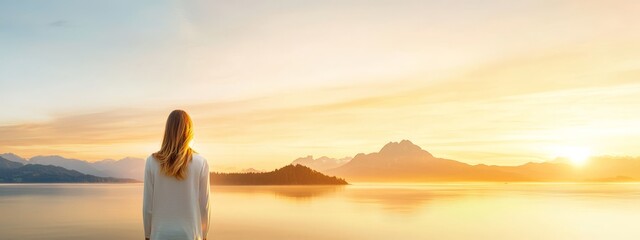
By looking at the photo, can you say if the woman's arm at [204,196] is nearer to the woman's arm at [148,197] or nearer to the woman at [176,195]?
the woman at [176,195]

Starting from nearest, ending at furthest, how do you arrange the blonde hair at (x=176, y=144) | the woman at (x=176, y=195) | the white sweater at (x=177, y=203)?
the blonde hair at (x=176, y=144)
the woman at (x=176, y=195)
the white sweater at (x=177, y=203)

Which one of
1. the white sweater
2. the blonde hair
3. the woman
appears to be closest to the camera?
the blonde hair

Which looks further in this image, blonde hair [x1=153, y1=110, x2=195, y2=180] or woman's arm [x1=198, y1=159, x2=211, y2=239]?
woman's arm [x1=198, y1=159, x2=211, y2=239]

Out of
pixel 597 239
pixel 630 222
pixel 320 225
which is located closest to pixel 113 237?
pixel 320 225

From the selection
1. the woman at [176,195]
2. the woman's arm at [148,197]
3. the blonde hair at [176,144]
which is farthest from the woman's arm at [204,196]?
the woman's arm at [148,197]

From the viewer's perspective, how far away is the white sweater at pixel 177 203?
686 cm

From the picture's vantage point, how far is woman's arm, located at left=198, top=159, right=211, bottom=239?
6.88 metres

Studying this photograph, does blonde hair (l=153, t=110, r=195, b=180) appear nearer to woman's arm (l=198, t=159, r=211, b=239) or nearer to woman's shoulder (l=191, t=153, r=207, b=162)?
woman's shoulder (l=191, t=153, r=207, b=162)

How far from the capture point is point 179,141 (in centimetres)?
665

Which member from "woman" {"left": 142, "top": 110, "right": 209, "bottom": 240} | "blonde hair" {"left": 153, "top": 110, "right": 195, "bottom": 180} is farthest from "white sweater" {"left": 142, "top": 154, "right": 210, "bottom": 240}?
"blonde hair" {"left": 153, "top": 110, "right": 195, "bottom": 180}

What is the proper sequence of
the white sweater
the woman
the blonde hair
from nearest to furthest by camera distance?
1. the blonde hair
2. the woman
3. the white sweater

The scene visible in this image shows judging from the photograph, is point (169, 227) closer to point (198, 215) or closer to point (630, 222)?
point (198, 215)

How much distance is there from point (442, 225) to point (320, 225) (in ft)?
27.9

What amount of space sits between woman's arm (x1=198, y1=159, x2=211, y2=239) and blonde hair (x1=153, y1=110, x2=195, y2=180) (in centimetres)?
25
